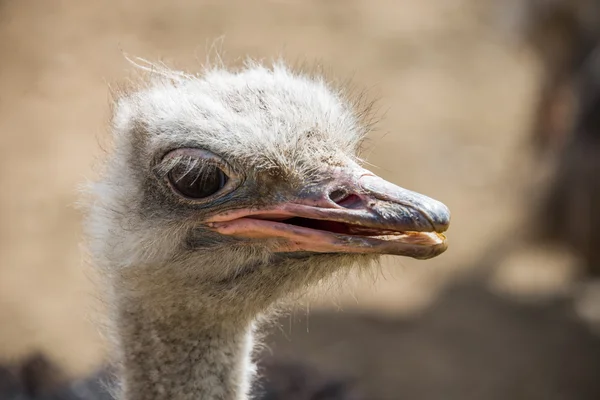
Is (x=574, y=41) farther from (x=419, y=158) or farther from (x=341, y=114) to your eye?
(x=341, y=114)

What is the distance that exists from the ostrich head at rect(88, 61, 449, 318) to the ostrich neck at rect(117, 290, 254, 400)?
67mm

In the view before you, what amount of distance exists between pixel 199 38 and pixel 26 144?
1.75m

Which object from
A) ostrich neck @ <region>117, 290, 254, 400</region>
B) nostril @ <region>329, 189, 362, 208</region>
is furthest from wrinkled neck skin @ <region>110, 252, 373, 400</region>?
nostril @ <region>329, 189, 362, 208</region>

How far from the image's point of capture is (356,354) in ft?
13.6

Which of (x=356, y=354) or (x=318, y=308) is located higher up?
(x=318, y=308)

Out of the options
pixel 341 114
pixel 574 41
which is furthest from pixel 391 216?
pixel 574 41

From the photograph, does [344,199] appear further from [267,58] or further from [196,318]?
[267,58]

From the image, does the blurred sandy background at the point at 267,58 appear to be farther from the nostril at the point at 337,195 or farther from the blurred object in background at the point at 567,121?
the nostril at the point at 337,195

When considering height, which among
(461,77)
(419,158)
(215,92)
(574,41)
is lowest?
(215,92)

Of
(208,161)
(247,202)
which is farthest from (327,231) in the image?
(208,161)

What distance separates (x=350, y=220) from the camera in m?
1.67

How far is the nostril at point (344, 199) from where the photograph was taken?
1.70 metres

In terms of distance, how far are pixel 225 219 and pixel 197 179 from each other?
98mm

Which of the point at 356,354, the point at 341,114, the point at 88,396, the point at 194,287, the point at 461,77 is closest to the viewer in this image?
the point at 194,287
